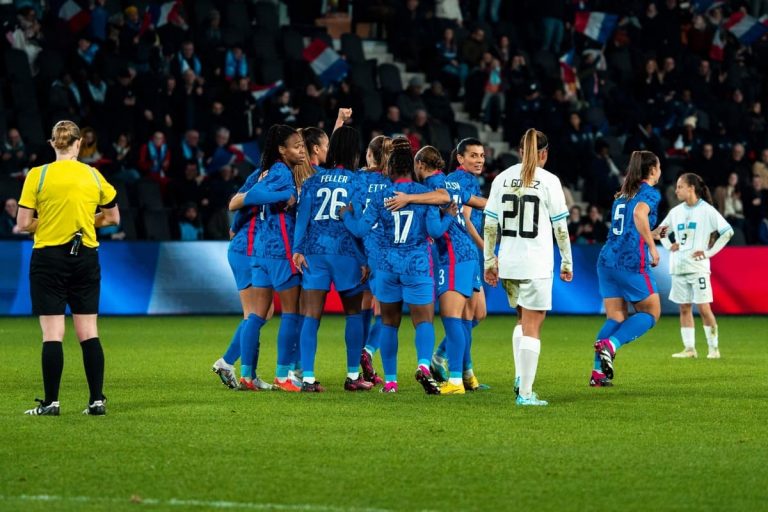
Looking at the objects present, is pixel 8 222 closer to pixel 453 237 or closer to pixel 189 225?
pixel 189 225

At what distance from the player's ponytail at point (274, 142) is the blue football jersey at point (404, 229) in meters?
0.92

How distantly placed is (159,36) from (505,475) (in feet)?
64.4

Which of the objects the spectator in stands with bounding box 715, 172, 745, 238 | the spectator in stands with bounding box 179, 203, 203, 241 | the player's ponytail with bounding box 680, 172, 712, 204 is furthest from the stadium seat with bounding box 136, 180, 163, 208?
the spectator in stands with bounding box 715, 172, 745, 238

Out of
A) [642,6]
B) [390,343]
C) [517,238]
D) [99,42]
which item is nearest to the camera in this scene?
[517,238]

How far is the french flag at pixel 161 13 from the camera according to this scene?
26484 mm

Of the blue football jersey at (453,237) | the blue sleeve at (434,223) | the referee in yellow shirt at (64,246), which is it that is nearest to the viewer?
the referee in yellow shirt at (64,246)

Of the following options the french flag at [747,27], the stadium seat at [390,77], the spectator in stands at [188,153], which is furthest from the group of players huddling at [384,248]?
the french flag at [747,27]

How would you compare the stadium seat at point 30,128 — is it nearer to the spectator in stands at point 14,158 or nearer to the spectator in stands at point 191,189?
the spectator in stands at point 14,158

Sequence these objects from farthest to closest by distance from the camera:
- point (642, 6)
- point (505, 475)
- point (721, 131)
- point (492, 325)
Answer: point (642, 6)
point (721, 131)
point (492, 325)
point (505, 475)

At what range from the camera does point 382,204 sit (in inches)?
462

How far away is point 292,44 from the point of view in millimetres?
28328

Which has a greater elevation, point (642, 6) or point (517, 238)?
point (642, 6)

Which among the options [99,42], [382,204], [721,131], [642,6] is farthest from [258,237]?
[642,6]

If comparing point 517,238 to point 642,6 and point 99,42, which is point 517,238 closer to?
point 99,42
